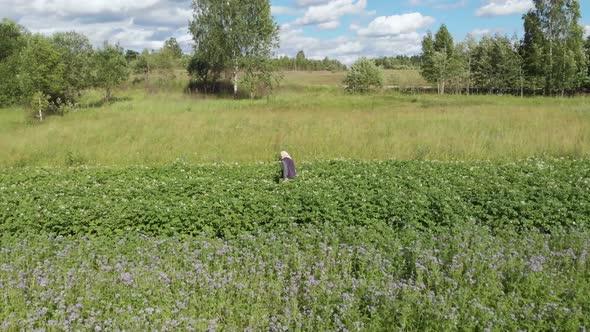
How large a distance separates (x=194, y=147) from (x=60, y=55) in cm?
2203

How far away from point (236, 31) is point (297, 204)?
37.0 meters

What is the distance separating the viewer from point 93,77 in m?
34.7

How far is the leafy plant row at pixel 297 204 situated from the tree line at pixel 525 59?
1540 inches

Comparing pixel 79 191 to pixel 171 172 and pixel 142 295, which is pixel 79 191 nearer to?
pixel 171 172

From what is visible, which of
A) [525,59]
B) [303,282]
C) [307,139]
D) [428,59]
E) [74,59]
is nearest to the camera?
[303,282]

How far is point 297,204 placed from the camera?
726 centimetres

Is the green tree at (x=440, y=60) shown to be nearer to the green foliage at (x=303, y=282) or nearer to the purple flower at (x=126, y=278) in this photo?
the green foliage at (x=303, y=282)

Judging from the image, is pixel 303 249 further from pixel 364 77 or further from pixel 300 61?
pixel 300 61

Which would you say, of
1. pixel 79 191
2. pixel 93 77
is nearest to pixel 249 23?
pixel 93 77

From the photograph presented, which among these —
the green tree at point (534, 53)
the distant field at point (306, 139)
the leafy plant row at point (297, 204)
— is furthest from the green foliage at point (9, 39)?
the green tree at point (534, 53)

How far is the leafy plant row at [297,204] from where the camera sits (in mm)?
6895

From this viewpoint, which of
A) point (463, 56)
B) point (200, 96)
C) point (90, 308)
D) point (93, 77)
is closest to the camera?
point (90, 308)

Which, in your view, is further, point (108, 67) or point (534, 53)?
point (534, 53)

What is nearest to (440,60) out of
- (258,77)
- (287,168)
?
(258,77)
